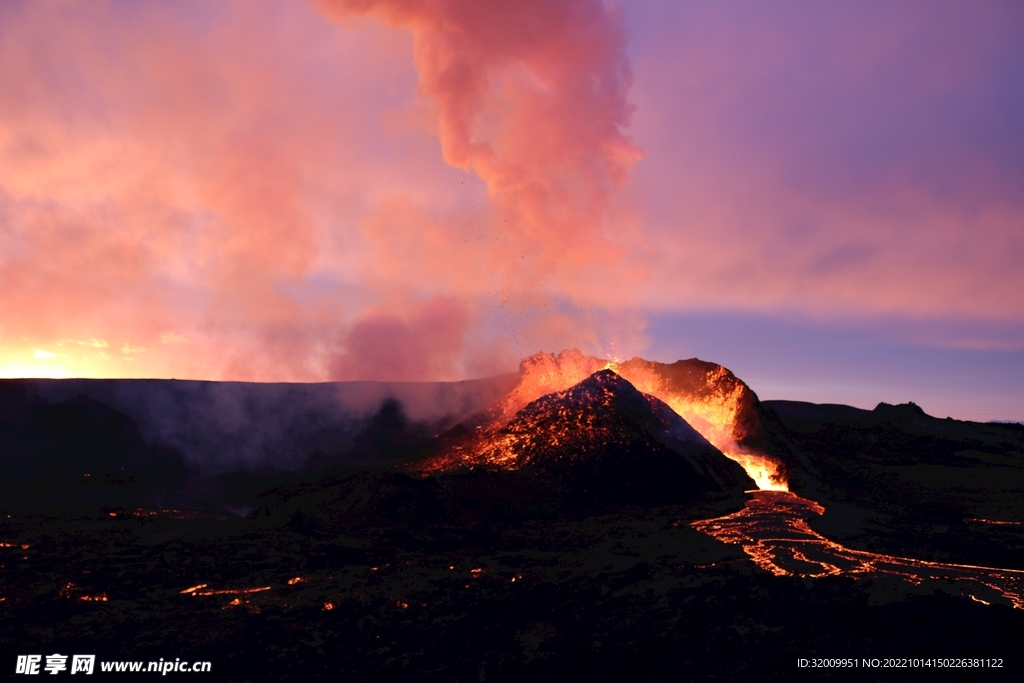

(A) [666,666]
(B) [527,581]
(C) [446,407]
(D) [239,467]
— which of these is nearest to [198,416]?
(D) [239,467]

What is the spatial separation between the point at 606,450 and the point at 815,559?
8334 millimetres

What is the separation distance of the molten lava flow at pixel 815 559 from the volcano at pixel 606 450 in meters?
3.24

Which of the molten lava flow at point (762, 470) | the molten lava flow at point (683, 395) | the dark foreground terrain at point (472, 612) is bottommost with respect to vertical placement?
the dark foreground terrain at point (472, 612)

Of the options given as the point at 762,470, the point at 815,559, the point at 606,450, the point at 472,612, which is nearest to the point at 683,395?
the point at 762,470

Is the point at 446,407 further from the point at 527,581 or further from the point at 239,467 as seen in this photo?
the point at 527,581

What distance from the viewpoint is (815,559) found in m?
10.1

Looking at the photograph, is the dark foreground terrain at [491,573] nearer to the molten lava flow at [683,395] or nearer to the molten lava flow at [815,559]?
the molten lava flow at [815,559]

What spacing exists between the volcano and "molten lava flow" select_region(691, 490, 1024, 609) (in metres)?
3.24

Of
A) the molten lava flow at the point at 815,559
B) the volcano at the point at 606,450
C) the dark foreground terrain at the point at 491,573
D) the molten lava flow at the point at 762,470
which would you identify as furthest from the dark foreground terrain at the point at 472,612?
the molten lava flow at the point at 762,470

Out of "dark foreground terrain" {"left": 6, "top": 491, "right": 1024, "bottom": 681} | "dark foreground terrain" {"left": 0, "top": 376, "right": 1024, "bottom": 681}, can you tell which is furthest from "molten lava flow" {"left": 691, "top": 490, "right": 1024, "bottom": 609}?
"dark foreground terrain" {"left": 6, "top": 491, "right": 1024, "bottom": 681}

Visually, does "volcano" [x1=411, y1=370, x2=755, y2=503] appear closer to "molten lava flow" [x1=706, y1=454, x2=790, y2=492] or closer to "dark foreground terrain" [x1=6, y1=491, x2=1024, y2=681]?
"molten lava flow" [x1=706, y1=454, x2=790, y2=492]

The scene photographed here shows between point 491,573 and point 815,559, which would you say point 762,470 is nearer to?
point 815,559

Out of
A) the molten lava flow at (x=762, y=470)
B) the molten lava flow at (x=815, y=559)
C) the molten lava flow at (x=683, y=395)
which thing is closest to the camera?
the molten lava flow at (x=815, y=559)

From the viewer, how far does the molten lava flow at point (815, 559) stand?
29.2 ft
